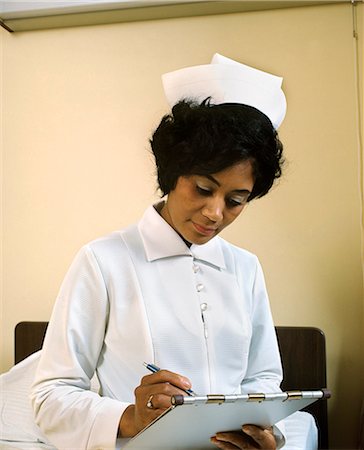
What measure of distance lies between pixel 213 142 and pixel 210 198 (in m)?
0.09

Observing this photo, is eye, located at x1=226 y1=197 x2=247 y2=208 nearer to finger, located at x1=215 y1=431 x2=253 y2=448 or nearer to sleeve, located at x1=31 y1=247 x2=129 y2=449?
sleeve, located at x1=31 y1=247 x2=129 y2=449

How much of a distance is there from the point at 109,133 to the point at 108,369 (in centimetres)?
84

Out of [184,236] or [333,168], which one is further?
[333,168]

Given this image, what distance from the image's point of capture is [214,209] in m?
1.03

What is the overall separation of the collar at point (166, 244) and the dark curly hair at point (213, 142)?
0.06 metres

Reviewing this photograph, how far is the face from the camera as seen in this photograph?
103 centimetres

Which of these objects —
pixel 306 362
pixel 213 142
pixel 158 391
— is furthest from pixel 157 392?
pixel 306 362

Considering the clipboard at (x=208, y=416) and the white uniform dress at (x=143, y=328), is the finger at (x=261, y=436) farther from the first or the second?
the white uniform dress at (x=143, y=328)

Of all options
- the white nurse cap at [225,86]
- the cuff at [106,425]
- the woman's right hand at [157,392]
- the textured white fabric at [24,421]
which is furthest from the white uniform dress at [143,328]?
the textured white fabric at [24,421]

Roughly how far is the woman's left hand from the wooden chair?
0.87 m

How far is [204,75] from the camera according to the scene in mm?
1112

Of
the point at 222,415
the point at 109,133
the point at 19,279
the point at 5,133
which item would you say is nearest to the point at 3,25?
the point at 5,133

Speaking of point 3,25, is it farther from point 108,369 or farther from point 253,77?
point 108,369

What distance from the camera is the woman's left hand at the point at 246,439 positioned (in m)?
0.91
